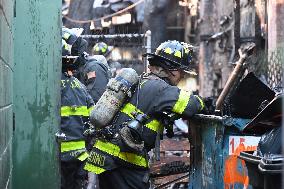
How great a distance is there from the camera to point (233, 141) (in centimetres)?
498

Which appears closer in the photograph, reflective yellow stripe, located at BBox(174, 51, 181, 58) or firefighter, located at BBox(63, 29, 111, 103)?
reflective yellow stripe, located at BBox(174, 51, 181, 58)

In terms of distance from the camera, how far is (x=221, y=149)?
5086mm

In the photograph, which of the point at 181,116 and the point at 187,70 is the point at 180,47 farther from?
the point at 181,116

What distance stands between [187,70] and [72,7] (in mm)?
12864

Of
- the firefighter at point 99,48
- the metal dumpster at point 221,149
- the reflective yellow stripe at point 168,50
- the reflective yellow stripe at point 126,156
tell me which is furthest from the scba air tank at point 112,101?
the firefighter at point 99,48

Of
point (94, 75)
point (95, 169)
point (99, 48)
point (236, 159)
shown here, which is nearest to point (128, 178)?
point (95, 169)

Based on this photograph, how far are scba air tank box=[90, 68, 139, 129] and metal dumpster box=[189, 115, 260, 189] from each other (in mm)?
755

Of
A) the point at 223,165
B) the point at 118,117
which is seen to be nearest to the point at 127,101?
the point at 118,117

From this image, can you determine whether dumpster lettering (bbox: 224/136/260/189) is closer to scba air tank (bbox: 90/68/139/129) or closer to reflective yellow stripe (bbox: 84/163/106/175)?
scba air tank (bbox: 90/68/139/129)

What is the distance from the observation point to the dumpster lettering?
4863 millimetres

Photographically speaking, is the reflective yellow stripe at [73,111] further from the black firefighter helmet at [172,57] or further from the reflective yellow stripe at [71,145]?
the black firefighter helmet at [172,57]

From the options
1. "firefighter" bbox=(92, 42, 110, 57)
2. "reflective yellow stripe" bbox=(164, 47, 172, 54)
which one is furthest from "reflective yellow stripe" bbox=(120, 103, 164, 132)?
"firefighter" bbox=(92, 42, 110, 57)

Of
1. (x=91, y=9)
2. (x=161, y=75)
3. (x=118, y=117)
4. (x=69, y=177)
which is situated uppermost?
(x=91, y=9)

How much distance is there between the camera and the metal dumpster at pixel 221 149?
4.91 metres
